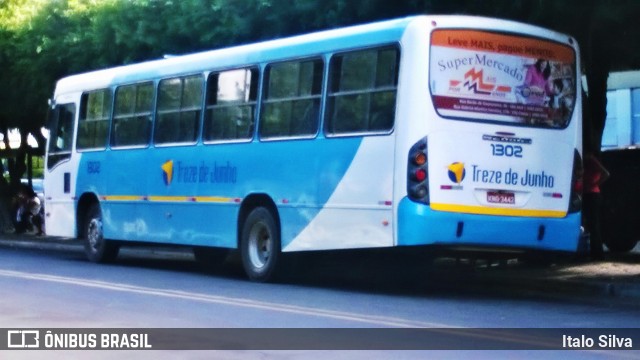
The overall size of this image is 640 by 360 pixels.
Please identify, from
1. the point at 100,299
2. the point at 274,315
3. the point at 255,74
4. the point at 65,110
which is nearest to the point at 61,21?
the point at 65,110

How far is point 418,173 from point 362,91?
1503 mm

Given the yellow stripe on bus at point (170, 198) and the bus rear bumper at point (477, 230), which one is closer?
the bus rear bumper at point (477, 230)

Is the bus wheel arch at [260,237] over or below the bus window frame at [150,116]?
below

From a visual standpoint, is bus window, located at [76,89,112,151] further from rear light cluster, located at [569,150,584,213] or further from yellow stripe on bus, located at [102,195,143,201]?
rear light cluster, located at [569,150,584,213]

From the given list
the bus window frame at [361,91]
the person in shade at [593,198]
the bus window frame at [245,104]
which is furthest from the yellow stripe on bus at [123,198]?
the person in shade at [593,198]

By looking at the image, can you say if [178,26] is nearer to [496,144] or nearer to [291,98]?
[291,98]

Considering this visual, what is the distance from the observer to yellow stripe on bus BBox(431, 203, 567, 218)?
1480 cm

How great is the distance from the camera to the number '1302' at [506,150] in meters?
15.1

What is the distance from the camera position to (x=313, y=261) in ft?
60.9

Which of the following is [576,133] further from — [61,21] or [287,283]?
[61,21]

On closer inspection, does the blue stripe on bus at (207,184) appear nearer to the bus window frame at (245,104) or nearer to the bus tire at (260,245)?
the bus window frame at (245,104)

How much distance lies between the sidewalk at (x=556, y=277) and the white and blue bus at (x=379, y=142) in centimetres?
78

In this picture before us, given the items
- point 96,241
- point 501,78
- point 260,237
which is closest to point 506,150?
point 501,78

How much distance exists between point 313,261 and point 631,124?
22.0 m
